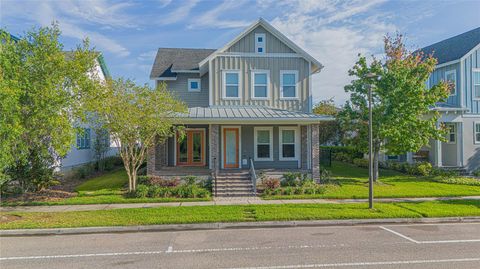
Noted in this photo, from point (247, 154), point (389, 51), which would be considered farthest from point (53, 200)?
point (389, 51)

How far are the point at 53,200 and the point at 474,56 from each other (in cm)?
2717

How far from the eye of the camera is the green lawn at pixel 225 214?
10.3 metres

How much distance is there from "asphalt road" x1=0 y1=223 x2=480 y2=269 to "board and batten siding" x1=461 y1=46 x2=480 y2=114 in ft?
52.0

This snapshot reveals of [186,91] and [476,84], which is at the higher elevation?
[476,84]

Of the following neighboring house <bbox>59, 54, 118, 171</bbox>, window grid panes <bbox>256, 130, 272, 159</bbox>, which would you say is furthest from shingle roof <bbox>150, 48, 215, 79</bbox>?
window grid panes <bbox>256, 130, 272, 159</bbox>

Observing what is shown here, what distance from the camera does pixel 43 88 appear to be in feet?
40.5

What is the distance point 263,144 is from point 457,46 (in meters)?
17.1

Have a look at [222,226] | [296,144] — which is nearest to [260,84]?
[296,144]

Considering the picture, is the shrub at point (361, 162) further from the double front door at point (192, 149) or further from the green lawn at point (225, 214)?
the double front door at point (192, 149)

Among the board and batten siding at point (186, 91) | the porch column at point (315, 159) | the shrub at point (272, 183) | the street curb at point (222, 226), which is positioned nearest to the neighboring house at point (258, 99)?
the porch column at point (315, 159)

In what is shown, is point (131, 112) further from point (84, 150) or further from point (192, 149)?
point (84, 150)

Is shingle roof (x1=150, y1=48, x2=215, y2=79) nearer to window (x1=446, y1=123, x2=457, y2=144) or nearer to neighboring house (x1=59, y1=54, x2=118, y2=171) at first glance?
neighboring house (x1=59, y1=54, x2=118, y2=171)

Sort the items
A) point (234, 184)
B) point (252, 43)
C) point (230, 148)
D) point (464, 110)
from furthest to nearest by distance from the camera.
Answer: point (464, 110) → point (252, 43) → point (230, 148) → point (234, 184)

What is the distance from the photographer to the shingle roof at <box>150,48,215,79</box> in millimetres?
20891
